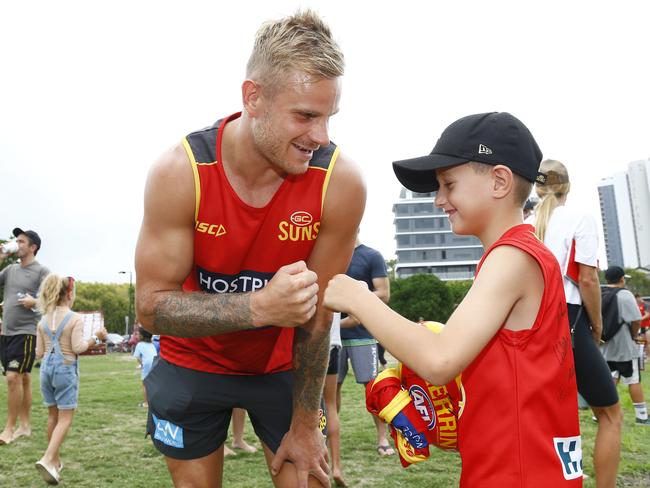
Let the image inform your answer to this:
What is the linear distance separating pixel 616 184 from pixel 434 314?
283 ft

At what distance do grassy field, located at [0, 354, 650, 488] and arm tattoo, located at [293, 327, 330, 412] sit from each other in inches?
107

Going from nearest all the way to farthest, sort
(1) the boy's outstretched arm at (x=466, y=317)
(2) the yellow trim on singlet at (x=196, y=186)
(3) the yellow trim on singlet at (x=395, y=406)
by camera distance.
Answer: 1. (1) the boy's outstretched arm at (x=466, y=317)
2. (3) the yellow trim on singlet at (x=395, y=406)
3. (2) the yellow trim on singlet at (x=196, y=186)

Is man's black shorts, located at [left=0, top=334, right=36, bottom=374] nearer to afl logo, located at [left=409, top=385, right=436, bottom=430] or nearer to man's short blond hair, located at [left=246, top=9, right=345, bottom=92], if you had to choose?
man's short blond hair, located at [left=246, top=9, right=345, bottom=92]

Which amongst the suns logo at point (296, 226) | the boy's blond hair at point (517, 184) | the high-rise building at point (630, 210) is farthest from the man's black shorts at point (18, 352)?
the high-rise building at point (630, 210)

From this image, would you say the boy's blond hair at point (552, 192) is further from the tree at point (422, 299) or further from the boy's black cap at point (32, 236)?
the tree at point (422, 299)

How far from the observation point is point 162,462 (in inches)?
262

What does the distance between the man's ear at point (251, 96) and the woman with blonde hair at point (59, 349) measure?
16.0 ft

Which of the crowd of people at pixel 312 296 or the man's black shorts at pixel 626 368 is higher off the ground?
the crowd of people at pixel 312 296

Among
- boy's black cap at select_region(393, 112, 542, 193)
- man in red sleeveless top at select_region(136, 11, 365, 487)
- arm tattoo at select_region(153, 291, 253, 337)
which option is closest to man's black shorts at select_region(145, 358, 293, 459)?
man in red sleeveless top at select_region(136, 11, 365, 487)

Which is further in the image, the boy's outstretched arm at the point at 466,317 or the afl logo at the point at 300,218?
the afl logo at the point at 300,218

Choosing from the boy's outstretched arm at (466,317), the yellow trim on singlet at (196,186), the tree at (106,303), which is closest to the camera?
the boy's outstretched arm at (466,317)

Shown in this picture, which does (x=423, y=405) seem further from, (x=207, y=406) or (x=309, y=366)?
(x=207, y=406)

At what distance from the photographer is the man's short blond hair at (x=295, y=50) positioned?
2.77m

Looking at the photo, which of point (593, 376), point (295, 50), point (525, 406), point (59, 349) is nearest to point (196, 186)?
point (295, 50)
